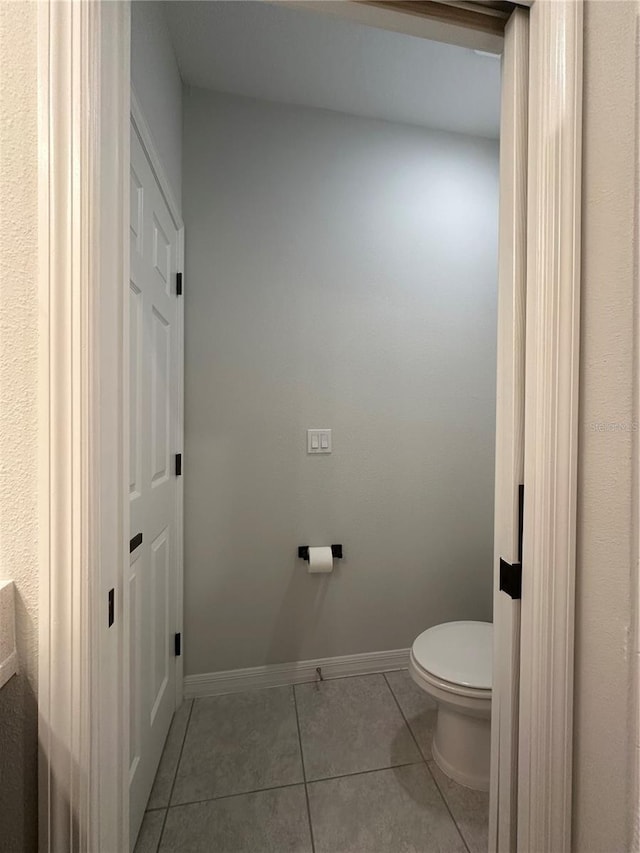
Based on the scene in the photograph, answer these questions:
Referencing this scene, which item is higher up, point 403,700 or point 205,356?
point 205,356

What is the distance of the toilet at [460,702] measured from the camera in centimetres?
117

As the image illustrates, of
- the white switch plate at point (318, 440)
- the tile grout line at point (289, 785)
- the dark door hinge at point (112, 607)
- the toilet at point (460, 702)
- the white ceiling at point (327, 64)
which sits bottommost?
the tile grout line at point (289, 785)

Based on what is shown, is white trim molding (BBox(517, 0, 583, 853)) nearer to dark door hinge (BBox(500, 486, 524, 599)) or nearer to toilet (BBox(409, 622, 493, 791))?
dark door hinge (BBox(500, 486, 524, 599))

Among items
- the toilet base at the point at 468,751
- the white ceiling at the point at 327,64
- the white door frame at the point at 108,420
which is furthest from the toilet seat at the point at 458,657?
the white ceiling at the point at 327,64

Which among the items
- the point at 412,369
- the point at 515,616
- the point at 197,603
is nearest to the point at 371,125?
the point at 412,369

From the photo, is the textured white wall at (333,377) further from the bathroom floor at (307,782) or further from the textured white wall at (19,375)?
the textured white wall at (19,375)

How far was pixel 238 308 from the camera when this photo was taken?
1.63 metres

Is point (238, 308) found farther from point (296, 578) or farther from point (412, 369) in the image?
point (296, 578)

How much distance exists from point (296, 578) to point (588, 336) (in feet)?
4.98

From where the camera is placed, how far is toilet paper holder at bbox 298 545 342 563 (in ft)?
5.54

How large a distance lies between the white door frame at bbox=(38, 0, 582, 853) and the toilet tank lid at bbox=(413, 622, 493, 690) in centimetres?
49

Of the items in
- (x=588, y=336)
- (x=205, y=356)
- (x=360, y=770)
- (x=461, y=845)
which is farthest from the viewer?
(x=205, y=356)

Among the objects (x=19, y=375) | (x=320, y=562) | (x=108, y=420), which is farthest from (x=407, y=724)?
(x=19, y=375)

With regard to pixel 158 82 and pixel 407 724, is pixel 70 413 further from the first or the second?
pixel 407 724
